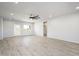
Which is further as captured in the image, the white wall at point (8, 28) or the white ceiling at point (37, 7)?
the white wall at point (8, 28)

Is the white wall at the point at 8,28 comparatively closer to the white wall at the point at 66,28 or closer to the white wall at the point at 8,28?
the white wall at the point at 8,28

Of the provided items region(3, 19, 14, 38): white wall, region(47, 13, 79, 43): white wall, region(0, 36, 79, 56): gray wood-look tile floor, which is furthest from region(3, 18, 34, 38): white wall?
region(0, 36, 79, 56): gray wood-look tile floor

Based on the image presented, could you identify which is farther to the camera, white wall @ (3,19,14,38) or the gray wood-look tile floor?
white wall @ (3,19,14,38)

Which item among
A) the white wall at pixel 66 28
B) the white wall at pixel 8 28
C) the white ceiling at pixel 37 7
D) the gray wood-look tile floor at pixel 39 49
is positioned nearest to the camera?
the gray wood-look tile floor at pixel 39 49

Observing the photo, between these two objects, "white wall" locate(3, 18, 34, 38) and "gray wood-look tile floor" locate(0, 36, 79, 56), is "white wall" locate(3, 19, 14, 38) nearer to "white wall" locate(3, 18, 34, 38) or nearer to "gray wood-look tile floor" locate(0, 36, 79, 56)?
"white wall" locate(3, 18, 34, 38)

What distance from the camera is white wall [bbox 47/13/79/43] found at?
6562mm

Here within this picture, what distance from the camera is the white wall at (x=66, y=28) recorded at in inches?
258

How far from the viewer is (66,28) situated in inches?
292

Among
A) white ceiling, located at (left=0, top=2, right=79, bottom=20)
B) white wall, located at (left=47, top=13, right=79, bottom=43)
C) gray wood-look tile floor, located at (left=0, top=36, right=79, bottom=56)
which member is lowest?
gray wood-look tile floor, located at (left=0, top=36, right=79, bottom=56)

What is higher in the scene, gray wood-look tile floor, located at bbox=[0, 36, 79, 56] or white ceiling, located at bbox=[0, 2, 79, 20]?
white ceiling, located at bbox=[0, 2, 79, 20]

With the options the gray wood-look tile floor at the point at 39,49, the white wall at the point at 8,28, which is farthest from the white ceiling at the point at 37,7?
the white wall at the point at 8,28

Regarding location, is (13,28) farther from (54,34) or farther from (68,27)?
(68,27)

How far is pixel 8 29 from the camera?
1025cm

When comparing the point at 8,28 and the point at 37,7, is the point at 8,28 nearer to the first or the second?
the point at 8,28
